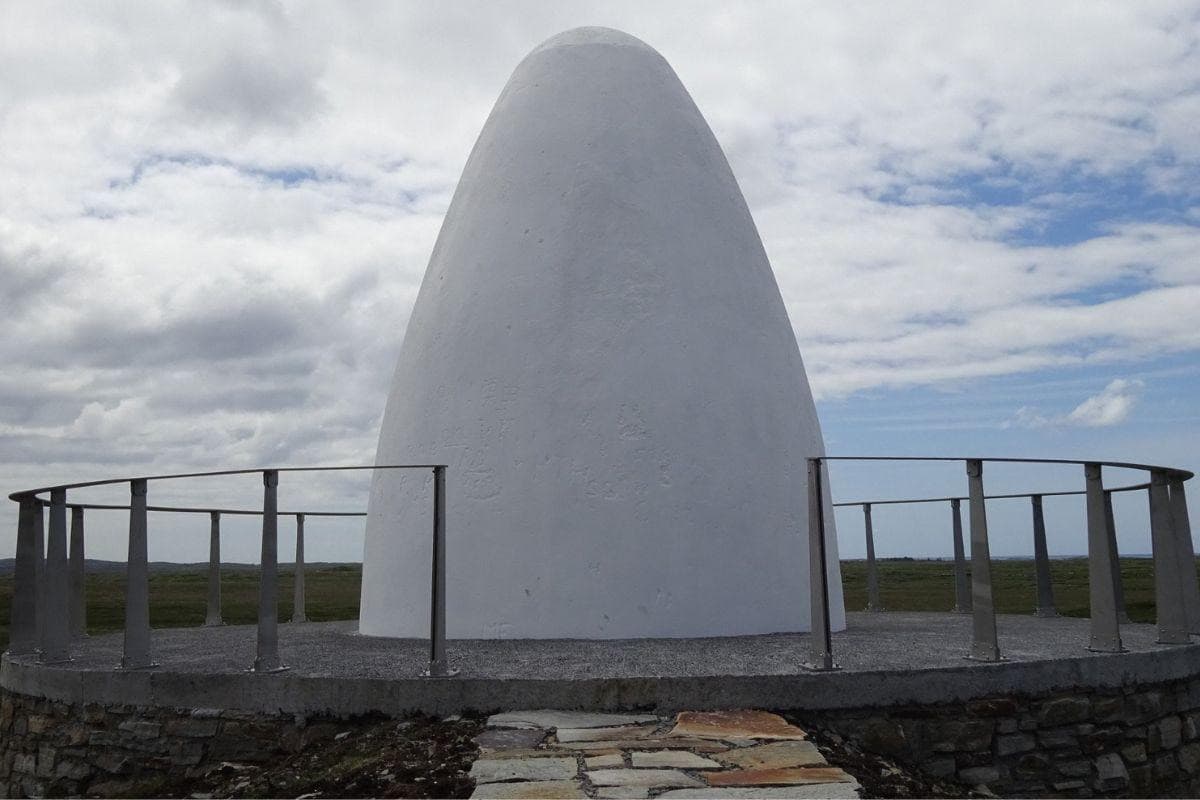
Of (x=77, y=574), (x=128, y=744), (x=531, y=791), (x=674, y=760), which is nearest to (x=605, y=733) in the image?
(x=674, y=760)

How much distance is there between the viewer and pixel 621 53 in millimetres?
8938

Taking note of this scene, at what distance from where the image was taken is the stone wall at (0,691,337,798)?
5168mm

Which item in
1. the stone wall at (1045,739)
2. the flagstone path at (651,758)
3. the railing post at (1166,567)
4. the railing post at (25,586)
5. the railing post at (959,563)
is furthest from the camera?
the railing post at (959,563)

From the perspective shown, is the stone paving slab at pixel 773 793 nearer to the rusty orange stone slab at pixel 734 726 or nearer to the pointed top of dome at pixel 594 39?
the rusty orange stone slab at pixel 734 726

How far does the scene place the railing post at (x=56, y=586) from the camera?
607cm

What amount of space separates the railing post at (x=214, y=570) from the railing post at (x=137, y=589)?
163 inches

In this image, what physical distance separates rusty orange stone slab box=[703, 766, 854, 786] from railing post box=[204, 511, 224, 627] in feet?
23.9

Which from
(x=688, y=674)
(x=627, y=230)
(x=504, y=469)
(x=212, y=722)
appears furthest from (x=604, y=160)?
(x=212, y=722)

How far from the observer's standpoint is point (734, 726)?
4.62 metres

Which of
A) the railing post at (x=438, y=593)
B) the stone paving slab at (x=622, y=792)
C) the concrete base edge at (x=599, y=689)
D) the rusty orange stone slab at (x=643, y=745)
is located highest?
the railing post at (x=438, y=593)

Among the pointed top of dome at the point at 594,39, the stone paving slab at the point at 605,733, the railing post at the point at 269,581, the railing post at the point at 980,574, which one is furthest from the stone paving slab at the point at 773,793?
the pointed top of dome at the point at 594,39

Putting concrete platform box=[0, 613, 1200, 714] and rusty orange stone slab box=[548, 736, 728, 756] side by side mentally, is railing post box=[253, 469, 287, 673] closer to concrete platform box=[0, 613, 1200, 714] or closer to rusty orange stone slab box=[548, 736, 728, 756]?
concrete platform box=[0, 613, 1200, 714]

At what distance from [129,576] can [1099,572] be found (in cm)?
560

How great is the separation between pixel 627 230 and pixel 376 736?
180 inches
